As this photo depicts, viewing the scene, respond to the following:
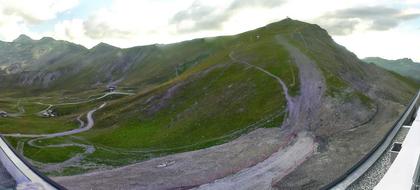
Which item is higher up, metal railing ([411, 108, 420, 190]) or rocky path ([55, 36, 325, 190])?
metal railing ([411, 108, 420, 190])

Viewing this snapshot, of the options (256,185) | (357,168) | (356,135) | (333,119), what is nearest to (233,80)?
(333,119)

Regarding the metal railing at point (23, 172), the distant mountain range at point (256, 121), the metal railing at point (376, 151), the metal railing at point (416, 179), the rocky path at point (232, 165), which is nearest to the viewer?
the metal railing at point (416, 179)

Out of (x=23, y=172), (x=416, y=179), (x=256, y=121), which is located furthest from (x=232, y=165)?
(x=416, y=179)

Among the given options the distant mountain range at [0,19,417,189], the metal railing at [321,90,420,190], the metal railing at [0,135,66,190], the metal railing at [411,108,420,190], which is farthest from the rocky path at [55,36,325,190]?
the metal railing at [411,108,420,190]

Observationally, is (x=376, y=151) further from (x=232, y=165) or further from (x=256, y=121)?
(x=256, y=121)

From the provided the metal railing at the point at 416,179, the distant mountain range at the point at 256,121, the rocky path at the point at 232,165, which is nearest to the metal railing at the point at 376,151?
the metal railing at the point at 416,179

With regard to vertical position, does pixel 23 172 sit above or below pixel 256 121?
above

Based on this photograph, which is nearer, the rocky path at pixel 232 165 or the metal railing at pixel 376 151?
the metal railing at pixel 376 151

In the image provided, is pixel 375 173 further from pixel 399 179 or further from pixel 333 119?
pixel 333 119

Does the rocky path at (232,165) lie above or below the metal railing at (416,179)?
below

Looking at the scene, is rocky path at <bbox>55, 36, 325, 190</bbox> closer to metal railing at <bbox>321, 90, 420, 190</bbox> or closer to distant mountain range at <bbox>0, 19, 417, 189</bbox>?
distant mountain range at <bbox>0, 19, 417, 189</bbox>

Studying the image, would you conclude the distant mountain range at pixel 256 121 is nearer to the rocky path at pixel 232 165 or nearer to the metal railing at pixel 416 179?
the rocky path at pixel 232 165
